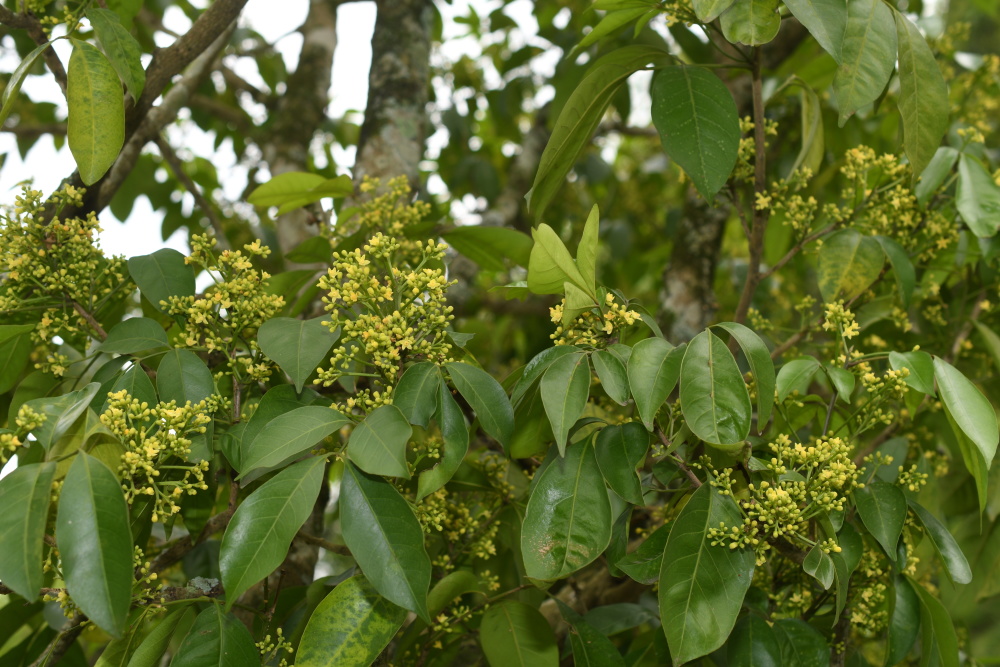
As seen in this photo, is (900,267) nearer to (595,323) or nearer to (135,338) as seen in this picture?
(595,323)

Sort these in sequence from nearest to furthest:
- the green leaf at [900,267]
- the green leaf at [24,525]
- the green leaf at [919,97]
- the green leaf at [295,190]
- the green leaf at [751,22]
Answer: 1. the green leaf at [24,525]
2. the green leaf at [751,22]
3. the green leaf at [919,97]
4. the green leaf at [900,267]
5. the green leaf at [295,190]

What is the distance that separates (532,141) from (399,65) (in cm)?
69

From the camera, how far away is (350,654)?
876 millimetres

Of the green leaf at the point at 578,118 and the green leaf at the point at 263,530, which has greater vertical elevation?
the green leaf at the point at 578,118

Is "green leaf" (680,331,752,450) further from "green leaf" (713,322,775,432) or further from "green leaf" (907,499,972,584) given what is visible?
"green leaf" (907,499,972,584)

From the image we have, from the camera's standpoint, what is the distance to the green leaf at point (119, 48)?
3.40 feet

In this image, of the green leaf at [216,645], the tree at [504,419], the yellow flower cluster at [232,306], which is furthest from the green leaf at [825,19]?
the green leaf at [216,645]

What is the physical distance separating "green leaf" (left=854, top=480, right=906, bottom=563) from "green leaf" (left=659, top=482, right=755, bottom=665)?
0.17m

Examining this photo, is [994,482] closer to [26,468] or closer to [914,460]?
[914,460]

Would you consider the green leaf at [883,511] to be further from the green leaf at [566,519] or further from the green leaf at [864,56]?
the green leaf at [864,56]

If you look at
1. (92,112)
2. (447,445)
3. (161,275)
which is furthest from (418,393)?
(92,112)

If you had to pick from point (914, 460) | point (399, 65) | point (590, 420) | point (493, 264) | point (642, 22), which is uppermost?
point (642, 22)

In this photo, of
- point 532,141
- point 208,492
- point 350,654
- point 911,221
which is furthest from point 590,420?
point 532,141

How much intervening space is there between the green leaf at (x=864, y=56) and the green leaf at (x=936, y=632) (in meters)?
0.64
